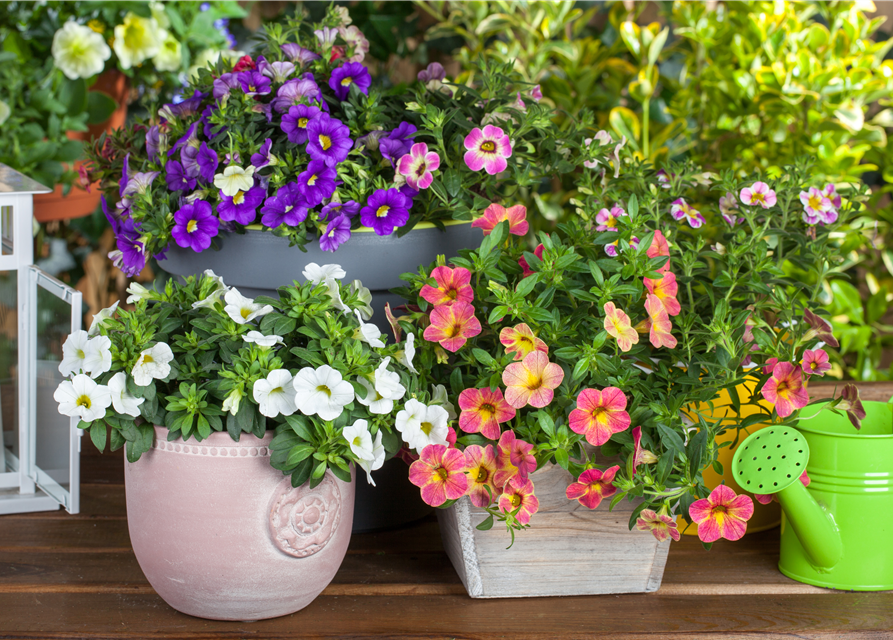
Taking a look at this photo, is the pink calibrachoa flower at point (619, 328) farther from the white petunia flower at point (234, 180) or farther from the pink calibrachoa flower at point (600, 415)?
the white petunia flower at point (234, 180)

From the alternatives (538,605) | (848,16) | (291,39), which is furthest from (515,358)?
(848,16)

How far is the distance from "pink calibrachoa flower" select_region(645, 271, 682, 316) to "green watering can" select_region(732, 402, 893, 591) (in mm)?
154

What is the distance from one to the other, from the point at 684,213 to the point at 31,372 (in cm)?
81

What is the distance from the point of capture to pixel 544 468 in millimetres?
794

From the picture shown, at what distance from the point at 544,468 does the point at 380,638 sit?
223mm

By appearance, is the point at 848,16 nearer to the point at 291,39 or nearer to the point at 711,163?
the point at 711,163

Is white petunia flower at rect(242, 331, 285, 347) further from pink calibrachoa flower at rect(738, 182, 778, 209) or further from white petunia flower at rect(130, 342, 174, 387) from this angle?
pink calibrachoa flower at rect(738, 182, 778, 209)

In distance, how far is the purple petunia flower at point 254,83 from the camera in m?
0.90

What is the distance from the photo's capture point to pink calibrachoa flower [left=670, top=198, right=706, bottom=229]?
36.2 inches

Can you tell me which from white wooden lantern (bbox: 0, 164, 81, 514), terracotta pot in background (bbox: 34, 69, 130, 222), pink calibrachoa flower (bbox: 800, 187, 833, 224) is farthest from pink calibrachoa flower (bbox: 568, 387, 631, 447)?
terracotta pot in background (bbox: 34, 69, 130, 222)

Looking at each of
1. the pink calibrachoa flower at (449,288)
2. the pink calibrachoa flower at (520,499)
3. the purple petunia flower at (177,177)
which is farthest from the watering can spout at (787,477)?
the purple petunia flower at (177,177)

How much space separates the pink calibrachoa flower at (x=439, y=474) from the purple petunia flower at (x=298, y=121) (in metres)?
0.37

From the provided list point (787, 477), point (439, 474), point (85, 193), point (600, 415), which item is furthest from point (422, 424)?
point (85, 193)

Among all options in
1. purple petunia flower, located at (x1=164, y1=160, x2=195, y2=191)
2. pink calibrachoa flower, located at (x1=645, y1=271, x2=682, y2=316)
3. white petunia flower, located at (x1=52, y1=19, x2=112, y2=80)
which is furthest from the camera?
white petunia flower, located at (x1=52, y1=19, x2=112, y2=80)
